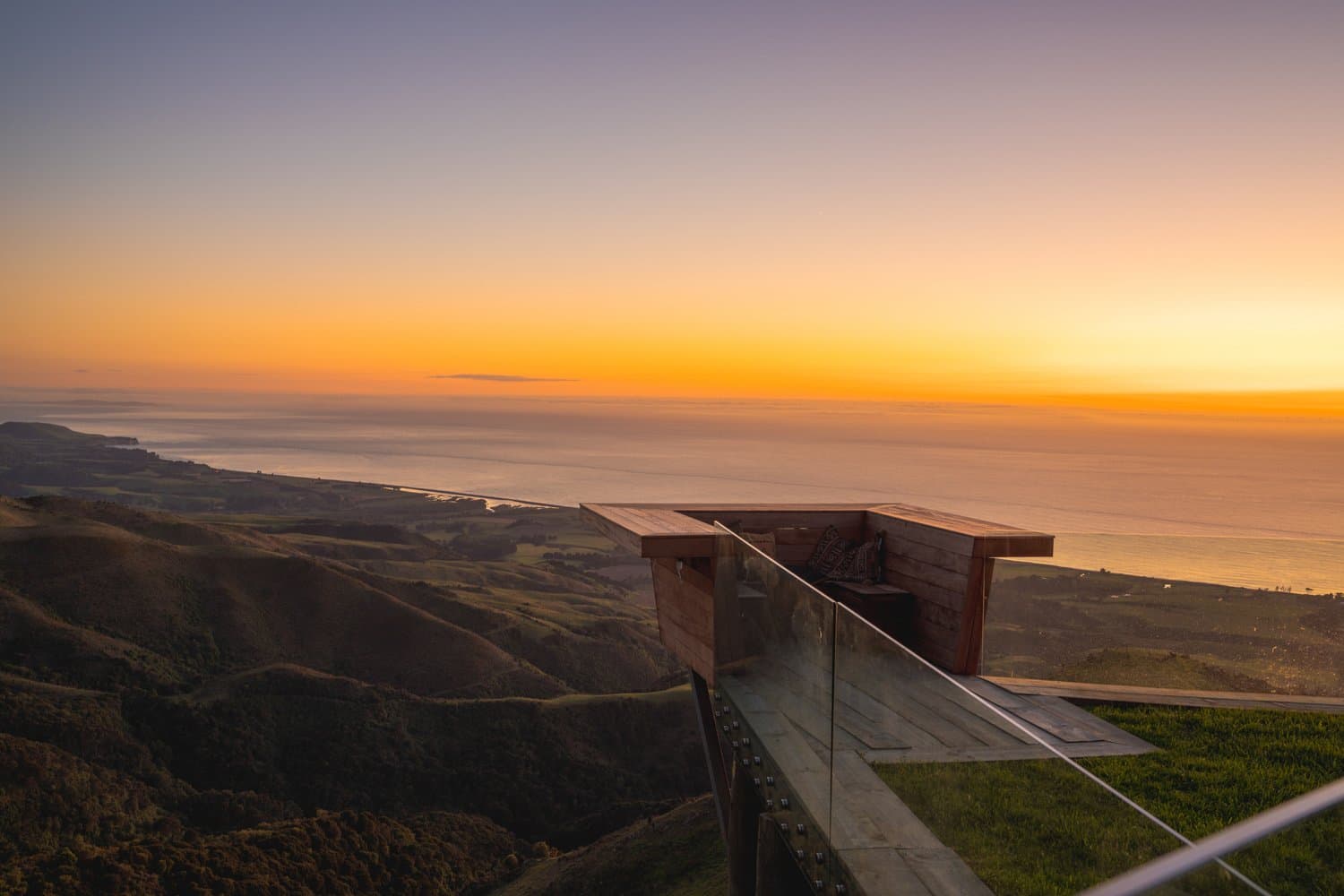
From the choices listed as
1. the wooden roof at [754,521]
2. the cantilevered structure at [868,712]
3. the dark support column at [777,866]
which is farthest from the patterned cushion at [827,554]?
the dark support column at [777,866]

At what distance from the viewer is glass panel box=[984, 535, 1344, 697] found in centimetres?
838

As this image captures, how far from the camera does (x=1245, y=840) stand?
135cm

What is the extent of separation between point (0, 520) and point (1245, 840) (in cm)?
6280

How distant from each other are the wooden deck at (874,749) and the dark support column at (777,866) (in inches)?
11.4

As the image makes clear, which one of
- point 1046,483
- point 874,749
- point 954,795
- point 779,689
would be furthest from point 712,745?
point 1046,483

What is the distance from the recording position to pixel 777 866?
4340 mm

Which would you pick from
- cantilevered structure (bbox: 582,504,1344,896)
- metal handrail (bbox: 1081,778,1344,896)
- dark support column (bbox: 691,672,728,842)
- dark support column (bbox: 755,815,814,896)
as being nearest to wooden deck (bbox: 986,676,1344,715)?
cantilevered structure (bbox: 582,504,1344,896)

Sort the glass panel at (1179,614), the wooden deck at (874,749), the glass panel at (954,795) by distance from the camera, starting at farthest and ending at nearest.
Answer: the glass panel at (1179,614) < the wooden deck at (874,749) < the glass panel at (954,795)

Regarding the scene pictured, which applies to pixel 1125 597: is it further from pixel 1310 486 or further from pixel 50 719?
pixel 1310 486

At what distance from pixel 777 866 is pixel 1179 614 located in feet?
29.9

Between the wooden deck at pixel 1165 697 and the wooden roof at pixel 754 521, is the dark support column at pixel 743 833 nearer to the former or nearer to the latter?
the wooden roof at pixel 754 521

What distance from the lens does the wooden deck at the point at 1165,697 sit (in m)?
5.54

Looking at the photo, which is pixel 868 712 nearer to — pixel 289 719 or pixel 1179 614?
pixel 1179 614

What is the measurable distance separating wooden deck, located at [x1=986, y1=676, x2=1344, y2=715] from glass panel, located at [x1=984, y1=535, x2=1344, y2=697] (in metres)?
1.21
